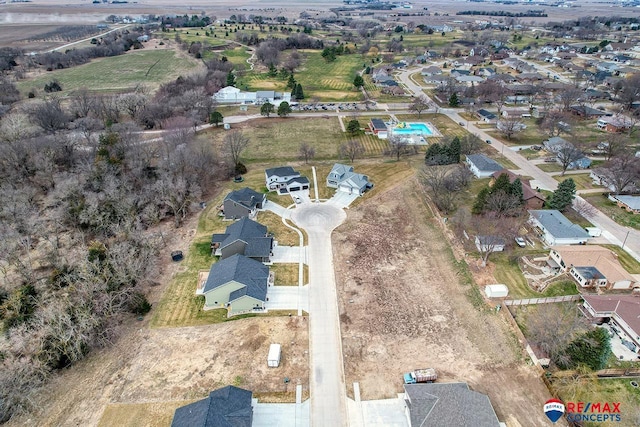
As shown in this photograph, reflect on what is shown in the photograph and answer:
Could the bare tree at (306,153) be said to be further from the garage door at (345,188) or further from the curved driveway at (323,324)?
the curved driveway at (323,324)

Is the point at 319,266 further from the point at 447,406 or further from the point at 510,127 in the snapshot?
the point at 510,127

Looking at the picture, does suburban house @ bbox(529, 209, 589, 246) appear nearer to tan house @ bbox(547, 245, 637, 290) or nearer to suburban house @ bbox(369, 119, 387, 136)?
tan house @ bbox(547, 245, 637, 290)

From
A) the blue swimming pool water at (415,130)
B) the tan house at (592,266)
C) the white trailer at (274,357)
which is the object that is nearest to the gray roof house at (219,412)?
the white trailer at (274,357)

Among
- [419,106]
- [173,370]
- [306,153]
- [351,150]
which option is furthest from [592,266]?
[419,106]

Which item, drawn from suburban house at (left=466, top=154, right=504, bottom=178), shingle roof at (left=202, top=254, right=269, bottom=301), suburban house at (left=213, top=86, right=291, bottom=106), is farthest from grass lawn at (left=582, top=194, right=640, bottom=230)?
suburban house at (left=213, top=86, right=291, bottom=106)

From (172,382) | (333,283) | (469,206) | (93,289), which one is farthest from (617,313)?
(93,289)

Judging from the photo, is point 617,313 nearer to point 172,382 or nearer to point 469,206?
point 469,206
